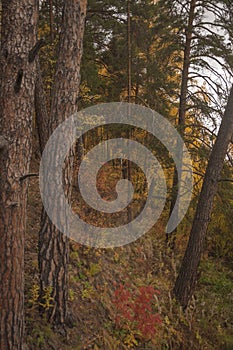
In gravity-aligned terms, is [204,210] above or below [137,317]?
above

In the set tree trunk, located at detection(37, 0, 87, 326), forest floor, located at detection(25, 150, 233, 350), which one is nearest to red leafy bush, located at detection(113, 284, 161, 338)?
forest floor, located at detection(25, 150, 233, 350)

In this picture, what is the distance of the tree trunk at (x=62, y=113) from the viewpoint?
502cm

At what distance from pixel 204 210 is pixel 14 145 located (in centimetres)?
476

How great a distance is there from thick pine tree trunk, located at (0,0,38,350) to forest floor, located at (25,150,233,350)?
861mm

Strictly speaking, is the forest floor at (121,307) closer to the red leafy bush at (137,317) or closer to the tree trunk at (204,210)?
the red leafy bush at (137,317)

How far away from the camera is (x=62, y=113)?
16.8 feet

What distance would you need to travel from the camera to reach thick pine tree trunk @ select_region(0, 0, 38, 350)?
4.04 meters

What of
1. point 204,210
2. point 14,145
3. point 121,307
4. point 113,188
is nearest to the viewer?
point 14,145

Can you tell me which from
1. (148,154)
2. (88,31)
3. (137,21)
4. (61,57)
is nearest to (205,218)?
(148,154)

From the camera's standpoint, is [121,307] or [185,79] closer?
[121,307]

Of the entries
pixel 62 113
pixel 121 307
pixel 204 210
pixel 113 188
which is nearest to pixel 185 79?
pixel 113 188

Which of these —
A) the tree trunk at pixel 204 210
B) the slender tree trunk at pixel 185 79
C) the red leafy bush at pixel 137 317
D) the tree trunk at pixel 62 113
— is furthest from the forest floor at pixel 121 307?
the slender tree trunk at pixel 185 79

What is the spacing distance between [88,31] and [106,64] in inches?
69.5

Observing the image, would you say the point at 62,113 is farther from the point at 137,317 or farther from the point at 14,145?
the point at 137,317
